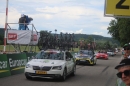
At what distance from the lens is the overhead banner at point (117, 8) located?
560 centimetres

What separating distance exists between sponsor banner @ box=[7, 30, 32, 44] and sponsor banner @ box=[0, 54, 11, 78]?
5303 millimetres

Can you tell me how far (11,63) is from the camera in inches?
558

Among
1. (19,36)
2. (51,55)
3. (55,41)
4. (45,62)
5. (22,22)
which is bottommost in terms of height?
(45,62)

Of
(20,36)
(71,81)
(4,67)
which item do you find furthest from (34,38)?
(71,81)

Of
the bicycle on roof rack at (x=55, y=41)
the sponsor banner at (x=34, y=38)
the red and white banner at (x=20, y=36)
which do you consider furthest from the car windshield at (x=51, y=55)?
the bicycle on roof rack at (x=55, y=41)

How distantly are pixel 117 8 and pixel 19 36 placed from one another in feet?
45.8

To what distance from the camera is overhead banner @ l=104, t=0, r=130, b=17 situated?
5.60 m

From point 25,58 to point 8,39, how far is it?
3174 mm

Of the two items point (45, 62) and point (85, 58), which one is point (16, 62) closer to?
point (45, 62)

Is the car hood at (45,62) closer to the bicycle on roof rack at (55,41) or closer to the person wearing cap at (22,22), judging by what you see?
the person wearing cap at (22,22)

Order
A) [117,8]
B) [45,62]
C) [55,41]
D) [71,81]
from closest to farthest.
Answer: [117,8] < [45,62] < [71,81] < [55,41]

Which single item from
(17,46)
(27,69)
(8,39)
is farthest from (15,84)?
(17,46)

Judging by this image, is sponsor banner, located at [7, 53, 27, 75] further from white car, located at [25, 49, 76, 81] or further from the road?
white car, located at [25, 49, 76, 81]

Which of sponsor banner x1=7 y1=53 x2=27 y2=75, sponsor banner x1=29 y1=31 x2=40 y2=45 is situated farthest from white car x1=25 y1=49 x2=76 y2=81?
sponsor banner x1=29 y1=31 x2=40 y2=45
